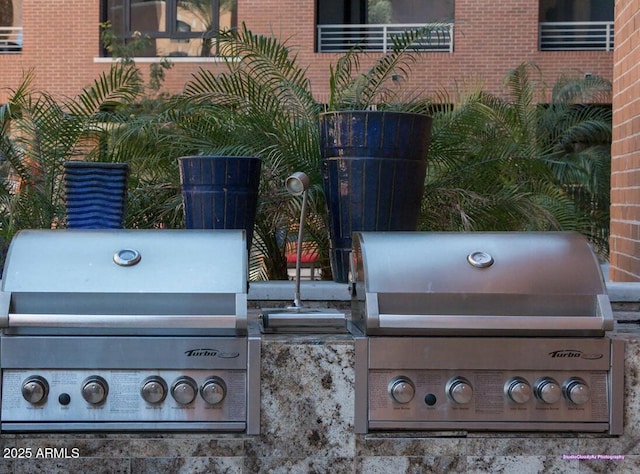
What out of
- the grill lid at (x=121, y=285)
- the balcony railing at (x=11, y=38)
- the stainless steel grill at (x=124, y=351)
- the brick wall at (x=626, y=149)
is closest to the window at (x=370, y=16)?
the balcony railing at (x=11, y=38)

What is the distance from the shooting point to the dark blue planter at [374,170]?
321 centimetres

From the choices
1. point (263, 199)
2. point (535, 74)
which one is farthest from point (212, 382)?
point (535, 74)

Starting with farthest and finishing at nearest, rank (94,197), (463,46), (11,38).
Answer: (11,38), (463,46), (94,197)

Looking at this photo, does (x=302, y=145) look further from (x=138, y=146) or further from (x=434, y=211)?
(x=138, y=146)

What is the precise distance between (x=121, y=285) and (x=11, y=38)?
16.1 meters

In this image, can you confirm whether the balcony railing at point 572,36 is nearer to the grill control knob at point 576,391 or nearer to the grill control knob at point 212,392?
the grill control knob at point 576,391

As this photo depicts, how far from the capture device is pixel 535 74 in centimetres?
1527

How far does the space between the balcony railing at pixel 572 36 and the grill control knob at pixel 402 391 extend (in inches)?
583

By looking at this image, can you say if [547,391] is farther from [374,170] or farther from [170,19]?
[170,19]

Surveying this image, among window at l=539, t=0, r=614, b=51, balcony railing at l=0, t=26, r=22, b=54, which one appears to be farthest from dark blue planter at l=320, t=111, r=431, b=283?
balcony railing at l=0, t=26, r=22, b=54

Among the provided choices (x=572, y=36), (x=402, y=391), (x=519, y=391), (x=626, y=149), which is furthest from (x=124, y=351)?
(x=572, y=36)

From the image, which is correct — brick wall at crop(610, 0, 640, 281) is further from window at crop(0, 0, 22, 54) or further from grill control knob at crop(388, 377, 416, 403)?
window at crop(0, 0, 22, 54)

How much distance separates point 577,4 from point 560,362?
15477 millimetres

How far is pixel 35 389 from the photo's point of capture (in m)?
2.32
